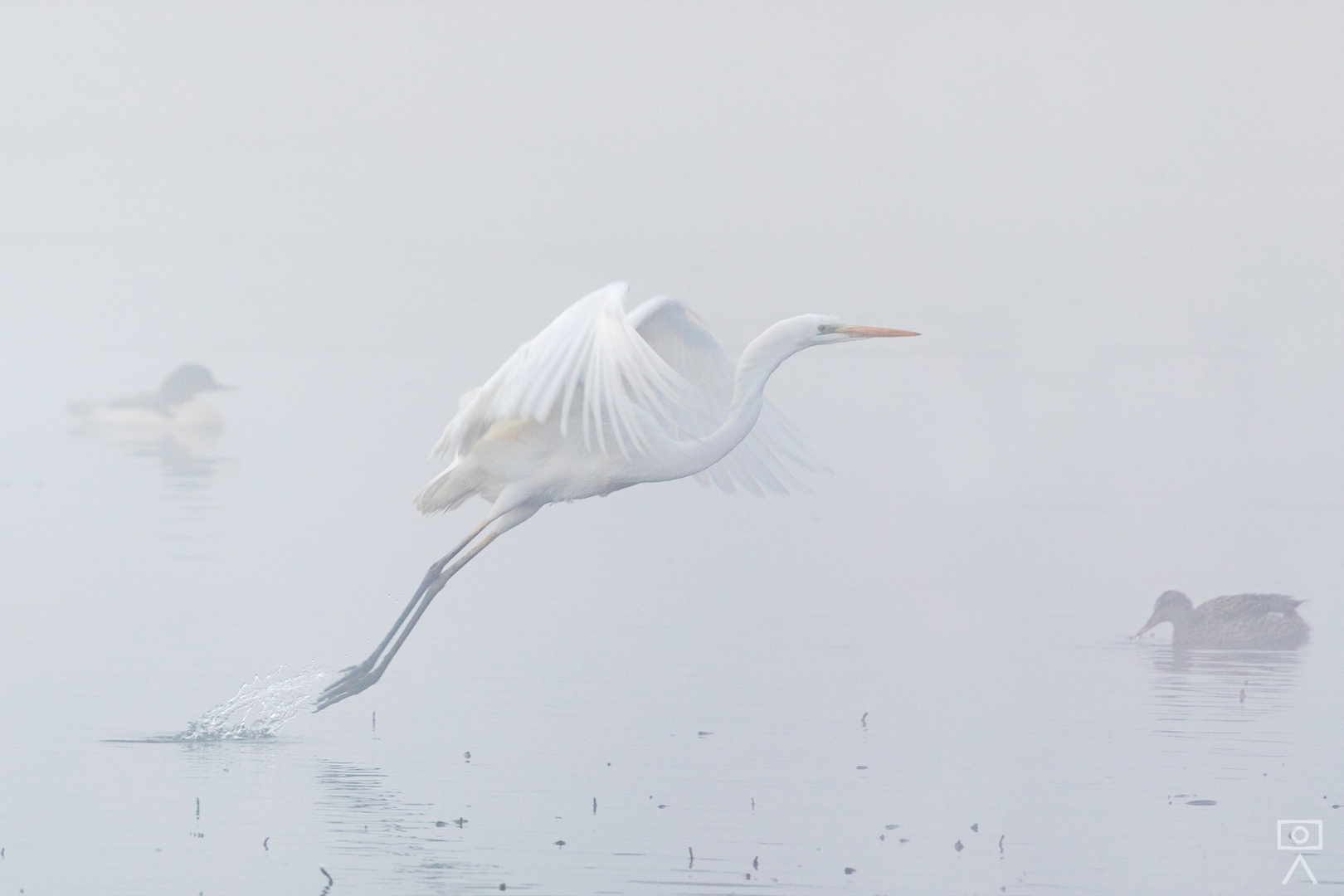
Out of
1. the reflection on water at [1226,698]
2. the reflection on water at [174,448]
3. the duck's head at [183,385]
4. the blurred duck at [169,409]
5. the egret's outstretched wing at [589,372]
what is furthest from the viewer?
the duck's head at [183,385]

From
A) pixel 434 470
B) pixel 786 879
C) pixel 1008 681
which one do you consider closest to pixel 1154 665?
pixel 1008 681

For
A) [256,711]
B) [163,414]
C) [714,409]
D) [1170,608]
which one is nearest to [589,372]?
[714,409]

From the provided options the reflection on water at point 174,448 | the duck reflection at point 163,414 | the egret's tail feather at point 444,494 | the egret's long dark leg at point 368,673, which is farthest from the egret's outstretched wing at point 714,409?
the duck reflection at point 163,414

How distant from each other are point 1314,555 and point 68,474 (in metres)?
11.4

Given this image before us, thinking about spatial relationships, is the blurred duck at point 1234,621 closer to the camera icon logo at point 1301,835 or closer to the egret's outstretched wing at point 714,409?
the egret's outstretched wing at point 714,409

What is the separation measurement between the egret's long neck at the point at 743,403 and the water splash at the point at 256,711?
2.08 metres

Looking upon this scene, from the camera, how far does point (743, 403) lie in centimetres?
970

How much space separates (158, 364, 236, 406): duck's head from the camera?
87.8 feet

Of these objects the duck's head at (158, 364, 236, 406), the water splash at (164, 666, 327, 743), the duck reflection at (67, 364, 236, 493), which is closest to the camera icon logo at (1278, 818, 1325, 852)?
the water splash at (164, 666, 327, 743)

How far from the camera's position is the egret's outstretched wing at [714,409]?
1039 cm

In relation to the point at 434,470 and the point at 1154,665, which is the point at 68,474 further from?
the point at 1154,665

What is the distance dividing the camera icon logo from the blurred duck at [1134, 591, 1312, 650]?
386 cm

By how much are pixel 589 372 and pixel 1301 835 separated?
3.26 meters

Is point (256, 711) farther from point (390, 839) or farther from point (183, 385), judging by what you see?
point (183, 385)
